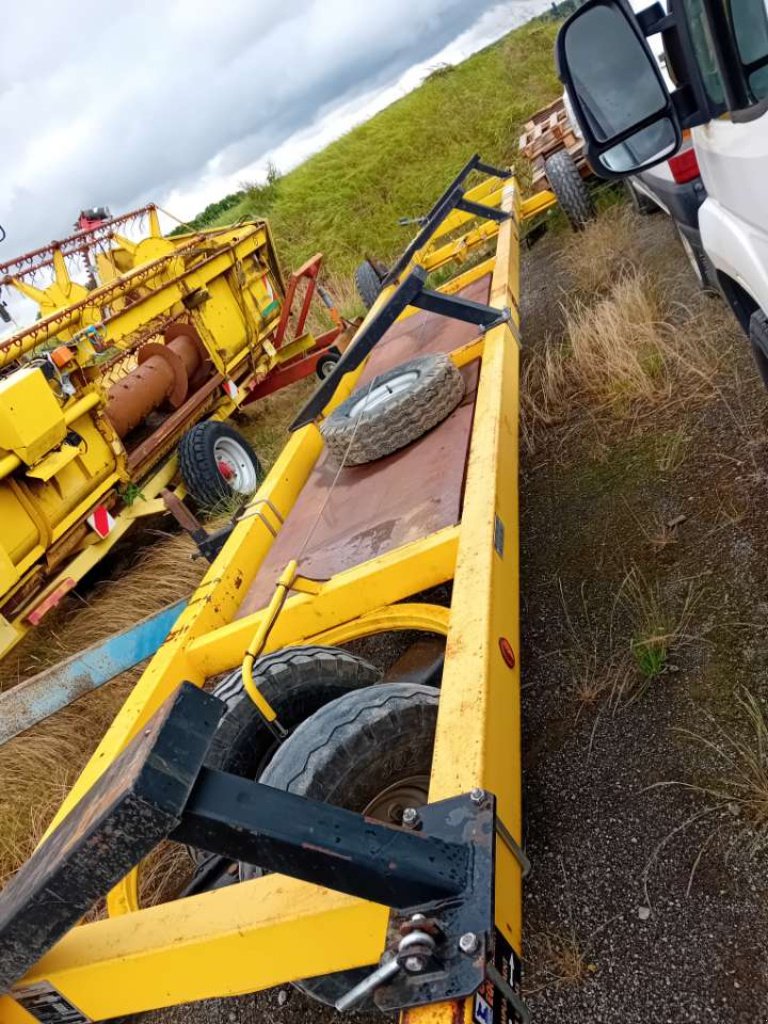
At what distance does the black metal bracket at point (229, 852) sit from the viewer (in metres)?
0.99

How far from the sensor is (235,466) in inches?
238

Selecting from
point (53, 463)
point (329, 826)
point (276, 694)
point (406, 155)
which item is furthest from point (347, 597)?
point (406, 155)

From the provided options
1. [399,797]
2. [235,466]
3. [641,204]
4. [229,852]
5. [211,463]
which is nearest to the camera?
[229,852]

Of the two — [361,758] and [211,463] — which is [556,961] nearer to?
[361,758]

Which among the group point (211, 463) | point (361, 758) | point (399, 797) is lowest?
point (399, 797)

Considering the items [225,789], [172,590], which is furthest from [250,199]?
[225,789]

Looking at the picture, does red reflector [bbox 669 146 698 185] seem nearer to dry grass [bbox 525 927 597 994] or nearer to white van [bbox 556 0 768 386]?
white van [bbox 556 0 768 386]

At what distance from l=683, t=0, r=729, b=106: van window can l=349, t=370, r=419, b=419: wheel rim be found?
5.65 ft

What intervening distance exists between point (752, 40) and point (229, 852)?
6.29ft

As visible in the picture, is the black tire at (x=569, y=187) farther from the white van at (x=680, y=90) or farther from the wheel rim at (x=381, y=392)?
the white van at (x=680, y=90)

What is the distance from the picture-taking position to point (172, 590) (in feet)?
15.9

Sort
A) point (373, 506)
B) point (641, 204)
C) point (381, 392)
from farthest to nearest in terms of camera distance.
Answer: point (641, 204) < point (381, 392) < point (373, 506)

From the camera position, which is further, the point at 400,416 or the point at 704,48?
the point at 400,416

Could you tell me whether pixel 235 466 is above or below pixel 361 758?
above
